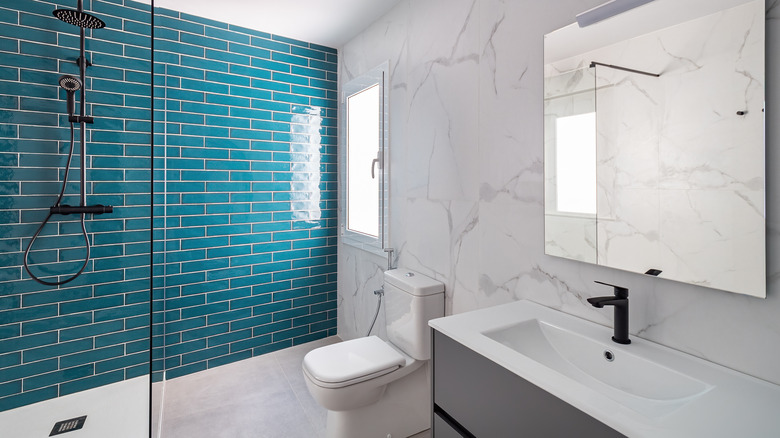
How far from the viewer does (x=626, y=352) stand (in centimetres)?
107

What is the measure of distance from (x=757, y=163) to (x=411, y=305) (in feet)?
4.65

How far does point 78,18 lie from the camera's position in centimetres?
180

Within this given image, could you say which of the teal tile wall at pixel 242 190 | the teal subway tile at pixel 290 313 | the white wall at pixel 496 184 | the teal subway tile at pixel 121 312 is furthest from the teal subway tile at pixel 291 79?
the teal subway tile at pixel 121 312

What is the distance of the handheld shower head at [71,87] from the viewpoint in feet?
5.94

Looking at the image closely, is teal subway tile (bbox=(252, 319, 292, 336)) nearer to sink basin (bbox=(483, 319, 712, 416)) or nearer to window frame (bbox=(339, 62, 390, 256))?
window frame (bbox=(339, 62, 390, 256))

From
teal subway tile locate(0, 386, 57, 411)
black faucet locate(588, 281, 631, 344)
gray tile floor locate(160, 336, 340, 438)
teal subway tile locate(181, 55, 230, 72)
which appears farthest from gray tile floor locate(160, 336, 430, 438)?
teal subway tile locate(181, 55, 230, 72)

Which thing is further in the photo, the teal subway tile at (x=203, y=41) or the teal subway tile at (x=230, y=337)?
the teal subway tile at (x=230, y=337)

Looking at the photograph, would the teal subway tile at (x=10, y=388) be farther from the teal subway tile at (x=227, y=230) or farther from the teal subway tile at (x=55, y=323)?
the teal subway tile at (x=227, y=230)

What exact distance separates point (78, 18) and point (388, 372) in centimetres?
230

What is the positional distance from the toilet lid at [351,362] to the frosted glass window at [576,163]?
1.11 m

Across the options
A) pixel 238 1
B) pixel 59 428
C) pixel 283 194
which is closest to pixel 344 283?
pixel 283 194

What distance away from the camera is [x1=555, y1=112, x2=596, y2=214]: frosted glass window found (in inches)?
50.9

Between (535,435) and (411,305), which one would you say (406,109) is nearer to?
(411,305)

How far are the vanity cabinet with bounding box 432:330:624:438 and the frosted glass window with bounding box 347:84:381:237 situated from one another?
1.60 m
